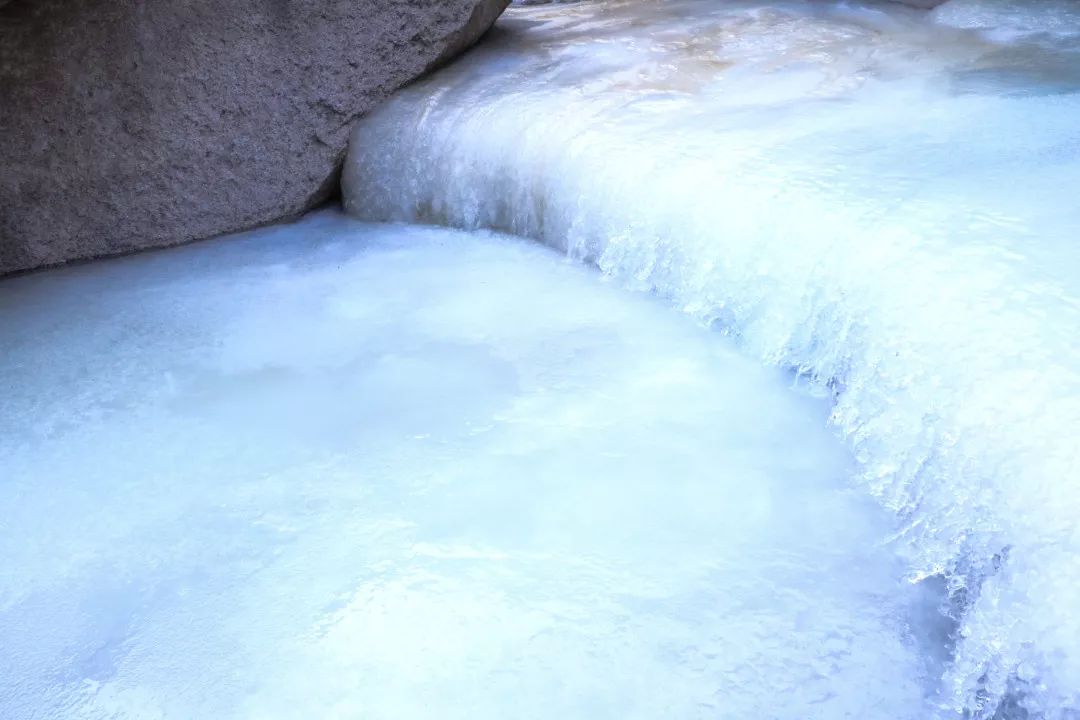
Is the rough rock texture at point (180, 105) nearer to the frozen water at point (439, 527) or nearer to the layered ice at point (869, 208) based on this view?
the layered ice at point (869, 208)

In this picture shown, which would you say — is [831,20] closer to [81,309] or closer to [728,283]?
[728,283]

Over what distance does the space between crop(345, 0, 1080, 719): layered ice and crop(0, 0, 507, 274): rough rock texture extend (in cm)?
24

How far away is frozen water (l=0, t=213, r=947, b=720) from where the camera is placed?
1733 millimetres

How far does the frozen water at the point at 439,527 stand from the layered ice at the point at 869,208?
147 mm

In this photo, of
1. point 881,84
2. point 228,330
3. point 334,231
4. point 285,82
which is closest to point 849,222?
point 881,84

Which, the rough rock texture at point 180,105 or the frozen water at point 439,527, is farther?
the rough rock texture at point 180,105

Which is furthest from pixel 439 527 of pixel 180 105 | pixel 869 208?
pixel 180 105

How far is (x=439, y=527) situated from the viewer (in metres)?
2.14

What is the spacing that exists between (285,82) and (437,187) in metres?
0.80

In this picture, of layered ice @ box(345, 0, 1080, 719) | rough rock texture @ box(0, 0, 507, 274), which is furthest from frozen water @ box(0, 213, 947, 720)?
rough rock texture @ box(0, 0, 507, 274)

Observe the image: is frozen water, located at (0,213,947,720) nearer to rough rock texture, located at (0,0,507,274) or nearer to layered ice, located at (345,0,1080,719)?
layered ice, located at (345,0,1080,719)

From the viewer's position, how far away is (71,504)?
2.32m

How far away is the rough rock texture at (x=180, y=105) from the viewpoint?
3908 millimetres

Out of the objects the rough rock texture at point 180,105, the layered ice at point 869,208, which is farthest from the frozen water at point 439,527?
the rough rock texture at point 180,105
